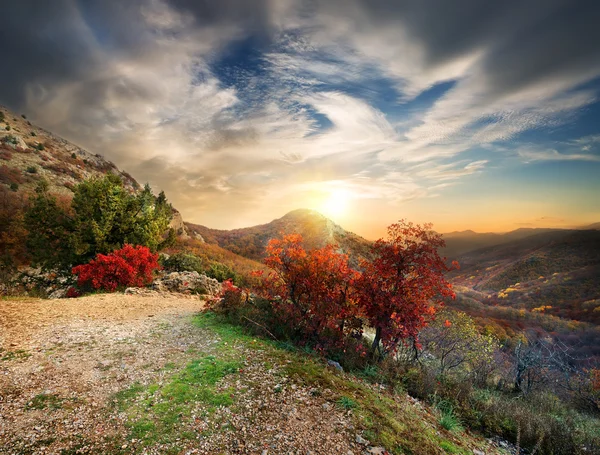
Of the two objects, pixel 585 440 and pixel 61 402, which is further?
pixel 585 440

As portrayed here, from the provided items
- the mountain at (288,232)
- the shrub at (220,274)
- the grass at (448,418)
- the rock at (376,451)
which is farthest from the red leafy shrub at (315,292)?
the mountain at (288,232)

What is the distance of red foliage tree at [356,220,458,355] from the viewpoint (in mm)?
9094

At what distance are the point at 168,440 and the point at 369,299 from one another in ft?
22.6

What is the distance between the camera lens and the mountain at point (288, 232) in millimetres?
48463

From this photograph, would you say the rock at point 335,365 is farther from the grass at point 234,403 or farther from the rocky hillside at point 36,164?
the rocky hillside at point 36,164

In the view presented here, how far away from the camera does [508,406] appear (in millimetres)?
8469

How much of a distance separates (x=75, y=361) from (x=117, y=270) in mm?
9565

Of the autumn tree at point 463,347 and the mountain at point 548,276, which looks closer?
the autumn tree at point 463,347

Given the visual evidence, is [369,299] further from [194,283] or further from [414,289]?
[194,283]

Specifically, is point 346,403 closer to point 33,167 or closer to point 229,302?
point 229,302

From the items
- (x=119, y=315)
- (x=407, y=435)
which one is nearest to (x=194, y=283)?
(x=119, y=315)

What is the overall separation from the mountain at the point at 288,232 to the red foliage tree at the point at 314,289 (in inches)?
1367

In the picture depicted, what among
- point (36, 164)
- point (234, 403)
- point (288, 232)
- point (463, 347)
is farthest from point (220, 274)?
point (288, 232)

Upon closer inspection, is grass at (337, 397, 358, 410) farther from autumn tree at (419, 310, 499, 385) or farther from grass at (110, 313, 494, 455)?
autumn tree at (419, 310, 499, 385)
